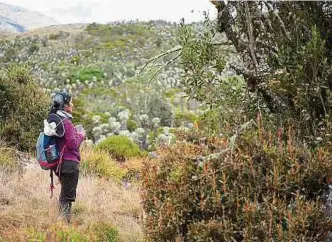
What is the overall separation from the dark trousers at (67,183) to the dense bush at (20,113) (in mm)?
4680

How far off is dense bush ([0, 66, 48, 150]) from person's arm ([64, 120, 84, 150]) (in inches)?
195

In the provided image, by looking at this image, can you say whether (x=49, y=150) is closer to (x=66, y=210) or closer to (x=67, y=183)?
(x=67, y=183)

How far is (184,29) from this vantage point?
16.8ft

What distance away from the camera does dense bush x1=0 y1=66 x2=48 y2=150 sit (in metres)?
12.0

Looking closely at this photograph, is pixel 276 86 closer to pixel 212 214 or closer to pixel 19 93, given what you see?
pixel 212 214

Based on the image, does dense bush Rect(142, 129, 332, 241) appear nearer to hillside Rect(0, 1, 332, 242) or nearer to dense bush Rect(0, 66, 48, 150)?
hillside Rect(0, 1, 332, 242)

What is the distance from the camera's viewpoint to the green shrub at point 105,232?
662 cm

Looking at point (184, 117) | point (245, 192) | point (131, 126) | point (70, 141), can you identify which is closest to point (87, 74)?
point (184, 117)

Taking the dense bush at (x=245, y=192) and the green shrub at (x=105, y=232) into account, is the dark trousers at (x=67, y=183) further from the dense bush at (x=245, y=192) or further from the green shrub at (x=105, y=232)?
the dense bush at (x=245, y=192)

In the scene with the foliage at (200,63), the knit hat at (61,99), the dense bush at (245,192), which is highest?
the foliage at (200,63)

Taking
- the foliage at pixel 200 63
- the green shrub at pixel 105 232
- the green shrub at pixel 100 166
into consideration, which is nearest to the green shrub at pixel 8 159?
the green shrub at pixel 100 166

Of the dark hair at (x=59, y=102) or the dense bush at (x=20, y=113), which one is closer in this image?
the dark hair at (x=59, y=102)

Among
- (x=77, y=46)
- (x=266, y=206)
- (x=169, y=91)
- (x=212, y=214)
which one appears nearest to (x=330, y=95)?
(x=266, y=206)

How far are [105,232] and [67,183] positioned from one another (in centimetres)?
111
